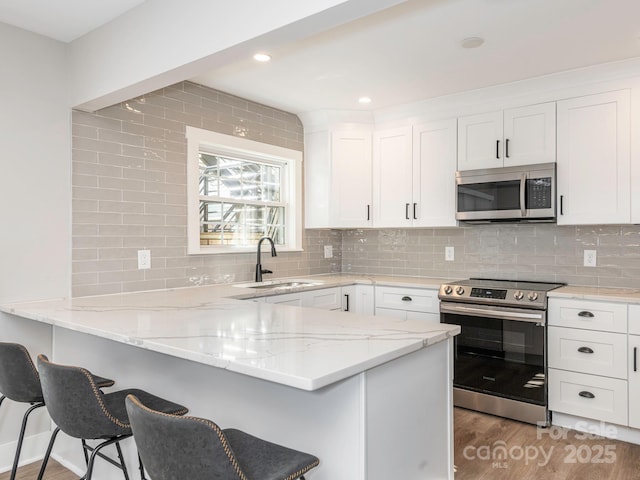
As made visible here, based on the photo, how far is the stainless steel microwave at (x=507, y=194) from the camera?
3.25m

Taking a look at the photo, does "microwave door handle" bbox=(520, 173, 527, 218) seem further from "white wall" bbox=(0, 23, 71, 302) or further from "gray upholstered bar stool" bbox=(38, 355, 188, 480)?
"white wall" bbox=(0, 23, 71, 302)

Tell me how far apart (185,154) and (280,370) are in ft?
8.09

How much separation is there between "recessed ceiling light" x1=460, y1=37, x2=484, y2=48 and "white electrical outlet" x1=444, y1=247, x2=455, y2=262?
183 cm

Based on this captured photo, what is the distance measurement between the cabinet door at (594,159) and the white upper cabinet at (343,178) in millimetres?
1587

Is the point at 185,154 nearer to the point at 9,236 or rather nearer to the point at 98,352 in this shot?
the point at 9,236

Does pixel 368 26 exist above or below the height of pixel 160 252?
above

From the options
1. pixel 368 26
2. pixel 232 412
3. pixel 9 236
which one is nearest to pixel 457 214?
Answer: pixel 368 26

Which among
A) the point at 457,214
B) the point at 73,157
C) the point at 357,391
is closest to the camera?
the point at 357,391

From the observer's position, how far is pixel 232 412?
5.89ft

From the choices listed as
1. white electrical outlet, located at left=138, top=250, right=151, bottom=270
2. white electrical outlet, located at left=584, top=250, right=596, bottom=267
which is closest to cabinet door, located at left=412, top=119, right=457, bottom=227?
white electrical outlet, located at left=584, top=250, right=596, bottom=267

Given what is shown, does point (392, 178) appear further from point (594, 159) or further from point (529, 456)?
point (529, 456)

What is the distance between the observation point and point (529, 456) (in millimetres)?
2656

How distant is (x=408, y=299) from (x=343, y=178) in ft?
3.99

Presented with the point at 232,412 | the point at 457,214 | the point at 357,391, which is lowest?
the point at 232,412
